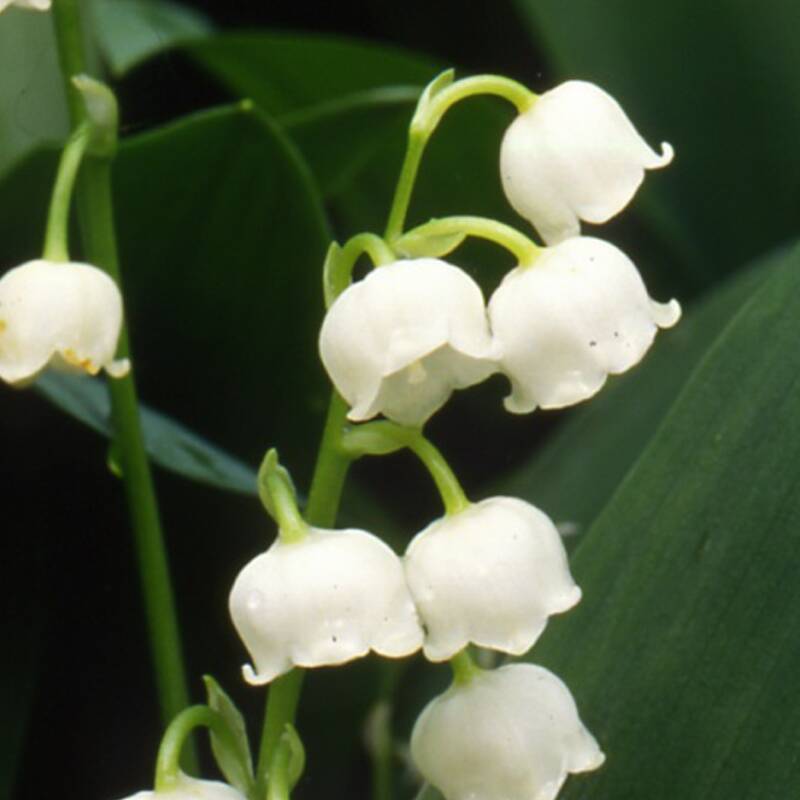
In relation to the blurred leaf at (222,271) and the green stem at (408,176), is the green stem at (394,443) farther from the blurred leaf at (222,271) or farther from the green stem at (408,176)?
the blurred leaf at (222,271)

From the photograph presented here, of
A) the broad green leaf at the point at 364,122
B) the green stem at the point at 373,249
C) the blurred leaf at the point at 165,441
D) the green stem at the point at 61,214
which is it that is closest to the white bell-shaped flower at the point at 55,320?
the green stem at the point at 61,214

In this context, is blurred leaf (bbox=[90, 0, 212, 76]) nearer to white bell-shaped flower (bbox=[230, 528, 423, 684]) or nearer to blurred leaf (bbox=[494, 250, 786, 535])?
blurred leaf (bbox=[494, 250, 786, 535])

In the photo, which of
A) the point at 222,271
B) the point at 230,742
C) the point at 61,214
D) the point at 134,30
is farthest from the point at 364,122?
the point at 230,742

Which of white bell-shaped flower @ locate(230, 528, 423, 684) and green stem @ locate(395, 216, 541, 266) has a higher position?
green stem @ locate(395, 216, 541, 266)

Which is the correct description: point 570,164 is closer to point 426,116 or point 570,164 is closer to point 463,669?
point 426,116

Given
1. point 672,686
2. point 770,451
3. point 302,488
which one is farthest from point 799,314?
point 302,488

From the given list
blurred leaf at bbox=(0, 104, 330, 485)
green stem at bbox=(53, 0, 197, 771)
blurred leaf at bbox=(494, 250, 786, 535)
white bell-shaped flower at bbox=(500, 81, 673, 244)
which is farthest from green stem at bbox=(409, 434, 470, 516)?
blurred leaf at bbox=(494, 250, 786, 535)

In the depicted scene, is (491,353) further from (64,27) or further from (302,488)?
(302,488)

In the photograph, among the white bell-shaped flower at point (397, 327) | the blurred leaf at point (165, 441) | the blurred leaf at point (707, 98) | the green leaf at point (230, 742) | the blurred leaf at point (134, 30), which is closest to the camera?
the white bell-shaped flower at point (397, 327)
